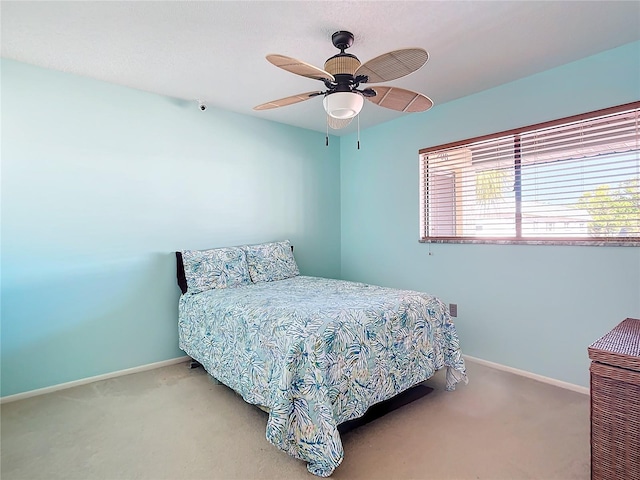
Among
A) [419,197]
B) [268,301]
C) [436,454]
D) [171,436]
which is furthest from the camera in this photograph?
[419,197]

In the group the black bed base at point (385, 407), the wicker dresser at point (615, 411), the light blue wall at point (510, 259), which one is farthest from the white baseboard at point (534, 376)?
the wicker dresser at point (615, 411)

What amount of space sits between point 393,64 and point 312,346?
144 centimetres

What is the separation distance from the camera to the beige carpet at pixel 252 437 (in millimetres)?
1657

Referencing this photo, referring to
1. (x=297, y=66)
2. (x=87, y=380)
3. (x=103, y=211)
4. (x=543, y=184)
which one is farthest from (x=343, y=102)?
(x=87, y=380)

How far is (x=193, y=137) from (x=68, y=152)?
1.01 m

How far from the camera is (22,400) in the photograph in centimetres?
241

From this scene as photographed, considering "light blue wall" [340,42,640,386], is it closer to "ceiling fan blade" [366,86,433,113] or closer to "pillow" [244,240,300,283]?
"ceiling fan blade" [366,86,433,113]

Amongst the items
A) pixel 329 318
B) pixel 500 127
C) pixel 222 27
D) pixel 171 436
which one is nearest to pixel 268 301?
pixel 329 318

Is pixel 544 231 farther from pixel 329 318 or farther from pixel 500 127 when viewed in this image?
pixel 329 318

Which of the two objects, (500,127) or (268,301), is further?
(500,127)

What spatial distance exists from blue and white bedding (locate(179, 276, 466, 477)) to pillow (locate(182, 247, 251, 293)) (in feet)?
0.69

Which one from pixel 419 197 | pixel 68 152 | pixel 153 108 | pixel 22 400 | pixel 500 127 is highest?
pixel 153 108

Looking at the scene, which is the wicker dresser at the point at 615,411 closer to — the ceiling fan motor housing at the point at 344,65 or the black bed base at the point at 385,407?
the black bed base at the point at 385,407

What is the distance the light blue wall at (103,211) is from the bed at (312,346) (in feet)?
1.17
